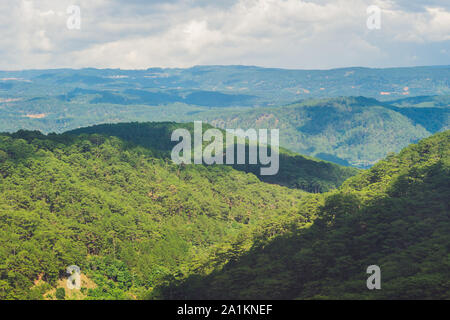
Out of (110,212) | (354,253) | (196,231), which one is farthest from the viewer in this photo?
(196,231)

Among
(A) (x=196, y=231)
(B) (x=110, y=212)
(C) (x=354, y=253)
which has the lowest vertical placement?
(A) (x=196, y=231)

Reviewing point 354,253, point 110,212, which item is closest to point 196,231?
point 110,212

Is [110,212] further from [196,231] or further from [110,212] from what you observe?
[196,231]

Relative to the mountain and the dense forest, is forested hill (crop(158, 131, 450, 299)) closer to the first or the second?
the dense forest

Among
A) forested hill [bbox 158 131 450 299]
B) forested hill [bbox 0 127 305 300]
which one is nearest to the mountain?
forested hill [bbox 0 127 305 300]

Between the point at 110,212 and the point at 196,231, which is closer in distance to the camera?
the point at 110,212
